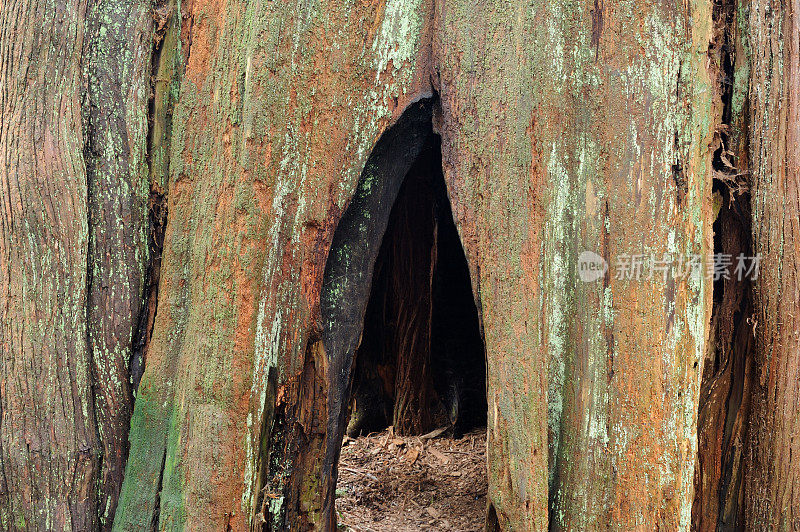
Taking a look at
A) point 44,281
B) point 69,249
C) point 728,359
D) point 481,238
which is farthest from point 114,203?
point 728,359

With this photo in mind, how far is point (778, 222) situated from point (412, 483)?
7.16ft

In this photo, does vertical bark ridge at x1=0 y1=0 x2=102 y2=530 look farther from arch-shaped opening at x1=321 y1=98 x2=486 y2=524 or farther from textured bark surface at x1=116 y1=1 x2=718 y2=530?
arch-shaped opening at x1=321 y1=98 x2=486 y2=524

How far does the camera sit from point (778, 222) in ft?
6.83

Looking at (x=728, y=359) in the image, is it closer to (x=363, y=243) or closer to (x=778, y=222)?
(x=778, y=222)

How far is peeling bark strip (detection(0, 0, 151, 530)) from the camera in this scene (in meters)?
2.09

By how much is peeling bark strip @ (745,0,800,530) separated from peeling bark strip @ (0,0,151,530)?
2.09 meters

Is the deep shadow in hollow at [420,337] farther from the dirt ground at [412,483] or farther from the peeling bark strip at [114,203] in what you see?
the peeling bark strip at [114,203]

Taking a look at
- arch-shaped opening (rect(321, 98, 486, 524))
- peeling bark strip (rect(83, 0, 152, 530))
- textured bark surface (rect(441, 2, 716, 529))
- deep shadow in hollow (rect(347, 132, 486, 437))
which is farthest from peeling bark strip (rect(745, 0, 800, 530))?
peeling bark strip (rect(83, 0, 152, 530))

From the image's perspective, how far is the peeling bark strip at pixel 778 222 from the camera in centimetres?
206

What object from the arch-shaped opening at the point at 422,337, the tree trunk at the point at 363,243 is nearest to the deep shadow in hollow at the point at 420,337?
the arch-shaped opening at the point at 422,337

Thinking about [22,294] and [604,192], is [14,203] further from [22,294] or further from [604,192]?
[604,192]

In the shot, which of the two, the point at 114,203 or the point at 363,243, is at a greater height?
the point at 114,203

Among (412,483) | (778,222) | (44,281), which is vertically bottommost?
(412,483)

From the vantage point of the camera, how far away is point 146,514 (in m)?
2.11
